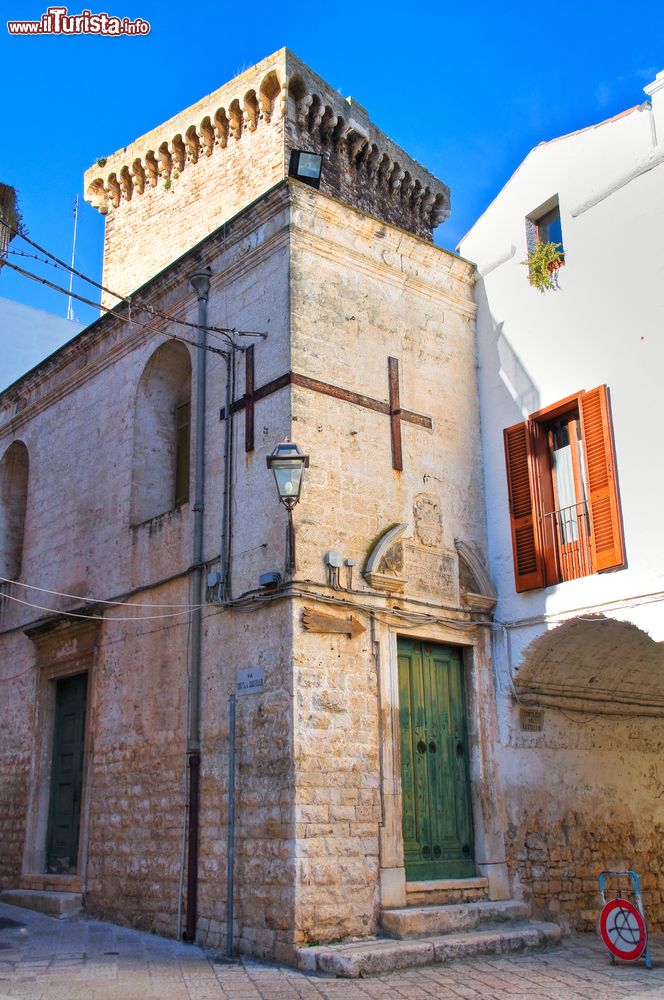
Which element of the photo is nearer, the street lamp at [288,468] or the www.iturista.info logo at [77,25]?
the street lamp at [288,468]

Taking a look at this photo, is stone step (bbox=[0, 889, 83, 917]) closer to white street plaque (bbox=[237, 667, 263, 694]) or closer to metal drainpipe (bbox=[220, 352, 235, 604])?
white street plaque (bbox=[237, 667, 263, 694])

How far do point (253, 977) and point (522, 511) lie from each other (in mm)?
5008

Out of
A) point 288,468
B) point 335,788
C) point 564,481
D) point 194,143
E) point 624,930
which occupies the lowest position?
point 624,930

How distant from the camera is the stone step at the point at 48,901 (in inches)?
381

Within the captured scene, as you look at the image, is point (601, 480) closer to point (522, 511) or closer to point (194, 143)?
point (522, 511)

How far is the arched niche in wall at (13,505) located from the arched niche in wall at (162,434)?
3395 mm

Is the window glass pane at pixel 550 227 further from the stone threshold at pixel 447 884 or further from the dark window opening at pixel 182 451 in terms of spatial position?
the stone threshold at pixel 447 884

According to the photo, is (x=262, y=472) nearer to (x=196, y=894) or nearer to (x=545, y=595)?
(x=545, y=595)

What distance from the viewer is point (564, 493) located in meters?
9.34

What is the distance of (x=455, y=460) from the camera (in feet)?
32.5

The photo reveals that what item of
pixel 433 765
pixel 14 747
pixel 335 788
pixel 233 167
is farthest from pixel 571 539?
pixel 233 167

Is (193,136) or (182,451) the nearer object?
(182,451)

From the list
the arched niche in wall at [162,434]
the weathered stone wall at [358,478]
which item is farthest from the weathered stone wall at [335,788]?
the arched niche in wall at [162,434]

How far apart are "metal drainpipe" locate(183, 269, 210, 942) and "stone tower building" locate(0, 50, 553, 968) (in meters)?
0.02
